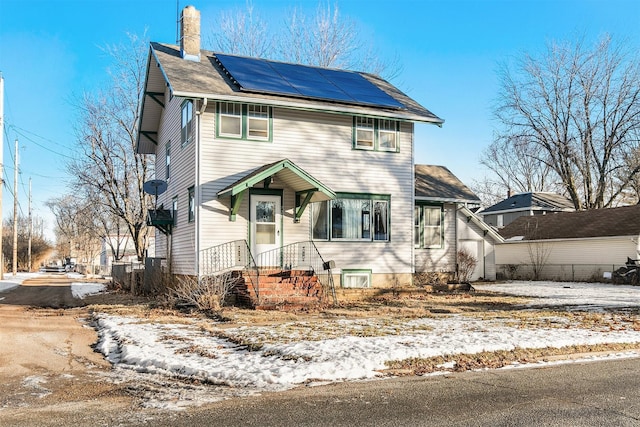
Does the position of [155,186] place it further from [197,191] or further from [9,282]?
[9,282]

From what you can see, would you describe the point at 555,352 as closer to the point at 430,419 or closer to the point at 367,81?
the point at 430,419

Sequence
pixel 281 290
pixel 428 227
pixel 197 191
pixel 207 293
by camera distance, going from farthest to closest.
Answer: pixel 428 227, pixel 197 191, pixel 281 290, pixel 207 293

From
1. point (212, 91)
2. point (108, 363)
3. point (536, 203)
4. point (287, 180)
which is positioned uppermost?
point (212, 91)

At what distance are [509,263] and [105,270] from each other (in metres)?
38.0

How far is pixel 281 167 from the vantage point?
1630 cm

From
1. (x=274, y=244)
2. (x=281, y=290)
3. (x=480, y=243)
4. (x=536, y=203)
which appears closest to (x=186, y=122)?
(x=274, y=244)

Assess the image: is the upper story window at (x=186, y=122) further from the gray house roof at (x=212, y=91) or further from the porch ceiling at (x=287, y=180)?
the porch ceiling at (x=287, y=180)

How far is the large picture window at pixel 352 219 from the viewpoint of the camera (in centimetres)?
1852

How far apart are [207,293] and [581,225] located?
24868 mm

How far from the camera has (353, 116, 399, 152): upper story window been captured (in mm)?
19172

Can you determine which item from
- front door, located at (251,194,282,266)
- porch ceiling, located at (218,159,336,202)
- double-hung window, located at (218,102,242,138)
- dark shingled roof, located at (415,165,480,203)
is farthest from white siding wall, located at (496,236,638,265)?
double-hung window, located at (218,102,242,138)

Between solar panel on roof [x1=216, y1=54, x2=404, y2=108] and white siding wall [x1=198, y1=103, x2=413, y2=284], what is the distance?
0.71 meters

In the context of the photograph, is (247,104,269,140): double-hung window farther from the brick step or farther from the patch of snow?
the patch of snow

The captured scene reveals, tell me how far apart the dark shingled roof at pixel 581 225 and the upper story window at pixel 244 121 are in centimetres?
2032
